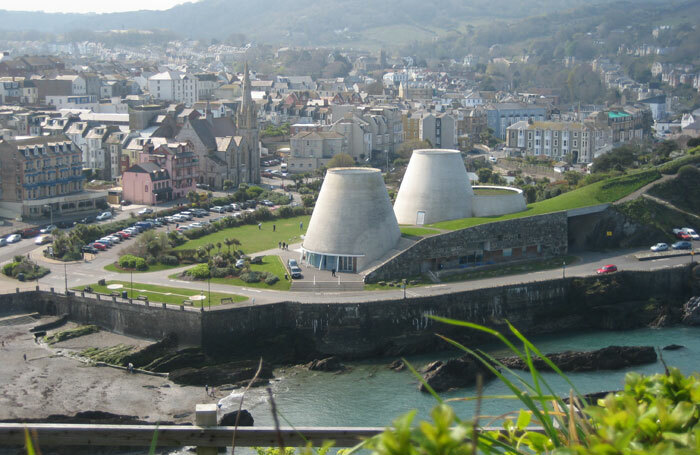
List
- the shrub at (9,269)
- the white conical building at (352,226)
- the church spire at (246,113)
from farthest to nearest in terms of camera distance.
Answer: the church spire at (246,113) → the white conical building at (352,226) → the shrub at (9,269)

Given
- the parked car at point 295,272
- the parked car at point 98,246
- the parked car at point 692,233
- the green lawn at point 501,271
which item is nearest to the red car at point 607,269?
the green lawn at point 501,271

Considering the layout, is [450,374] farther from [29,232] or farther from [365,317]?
[29,232]

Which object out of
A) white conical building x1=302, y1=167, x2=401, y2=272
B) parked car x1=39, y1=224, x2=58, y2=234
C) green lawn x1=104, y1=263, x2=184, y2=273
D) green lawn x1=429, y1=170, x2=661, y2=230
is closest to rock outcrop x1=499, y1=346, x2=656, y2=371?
white conical building x1=302, y1=167, x2=401, y2=272

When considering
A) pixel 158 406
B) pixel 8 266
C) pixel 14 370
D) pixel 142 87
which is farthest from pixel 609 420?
pixel 142 87

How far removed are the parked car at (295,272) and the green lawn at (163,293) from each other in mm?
2190

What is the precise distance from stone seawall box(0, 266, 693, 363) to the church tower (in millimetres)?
21741

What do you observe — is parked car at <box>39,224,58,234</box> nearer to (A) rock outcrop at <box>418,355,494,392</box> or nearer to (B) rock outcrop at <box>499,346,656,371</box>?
(A) rock outcrop at <box>418,355,494,392</box>

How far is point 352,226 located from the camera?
28.3 meters

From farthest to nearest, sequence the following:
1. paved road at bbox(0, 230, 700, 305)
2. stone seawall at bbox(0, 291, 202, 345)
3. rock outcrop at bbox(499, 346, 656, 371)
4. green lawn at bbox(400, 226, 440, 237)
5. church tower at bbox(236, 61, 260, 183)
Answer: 1. church tower at bbox(236, 61, 260, 183)
2. green lawn at bbox(400, 226, 440, 237)
3. paved road at bbox(0, 230, 700, 305)
4. stone seawall at bbox(0, 291, 202, 345)
5. rock outcrop at bbox(499, 346, 656, 371)

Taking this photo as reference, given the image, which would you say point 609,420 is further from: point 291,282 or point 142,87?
point 142,87

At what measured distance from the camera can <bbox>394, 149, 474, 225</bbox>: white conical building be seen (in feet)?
105

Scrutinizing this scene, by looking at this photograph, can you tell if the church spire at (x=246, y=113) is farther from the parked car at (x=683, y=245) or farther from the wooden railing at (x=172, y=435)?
the wooden railing at (x=172, y=435)

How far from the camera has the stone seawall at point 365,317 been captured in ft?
78.1

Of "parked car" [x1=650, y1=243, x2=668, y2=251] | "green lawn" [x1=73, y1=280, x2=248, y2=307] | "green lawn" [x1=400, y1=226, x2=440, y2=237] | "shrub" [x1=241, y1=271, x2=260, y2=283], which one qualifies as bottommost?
"green lawn" [x1=73, y1=280, x2=248, y2=307]
